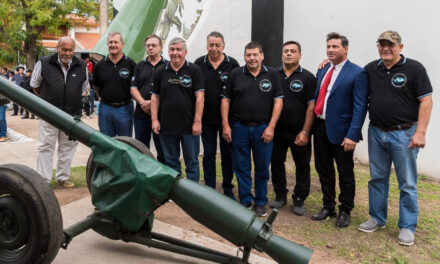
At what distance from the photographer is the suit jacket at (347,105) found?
162 inches

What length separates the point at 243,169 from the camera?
15.4ft

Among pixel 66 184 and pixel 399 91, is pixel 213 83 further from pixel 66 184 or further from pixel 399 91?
pixel 66 184

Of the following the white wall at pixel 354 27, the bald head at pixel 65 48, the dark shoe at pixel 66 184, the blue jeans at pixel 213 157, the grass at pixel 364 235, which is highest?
the white wall at pixel 354 27

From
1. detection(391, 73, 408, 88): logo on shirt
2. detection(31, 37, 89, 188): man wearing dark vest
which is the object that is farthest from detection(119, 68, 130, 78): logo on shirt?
detection(391, 73, 408, 88): logo on shirt

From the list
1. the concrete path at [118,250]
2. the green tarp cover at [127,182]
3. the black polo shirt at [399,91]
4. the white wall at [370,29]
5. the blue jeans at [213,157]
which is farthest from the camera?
the white wall at [370,29]

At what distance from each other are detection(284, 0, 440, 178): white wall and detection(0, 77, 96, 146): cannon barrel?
5.48 metres

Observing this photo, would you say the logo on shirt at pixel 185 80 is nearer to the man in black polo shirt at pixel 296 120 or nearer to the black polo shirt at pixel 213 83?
the black polo shirt at pixel 213 83

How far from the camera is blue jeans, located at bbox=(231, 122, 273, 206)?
456cm

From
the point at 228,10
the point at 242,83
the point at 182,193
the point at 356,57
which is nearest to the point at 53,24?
the point at 228,10

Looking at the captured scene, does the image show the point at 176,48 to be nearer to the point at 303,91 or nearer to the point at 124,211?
the point at 303,91

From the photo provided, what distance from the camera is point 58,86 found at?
515 centimetres

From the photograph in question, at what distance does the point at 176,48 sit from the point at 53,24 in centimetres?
2069

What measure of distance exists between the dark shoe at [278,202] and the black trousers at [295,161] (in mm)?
102

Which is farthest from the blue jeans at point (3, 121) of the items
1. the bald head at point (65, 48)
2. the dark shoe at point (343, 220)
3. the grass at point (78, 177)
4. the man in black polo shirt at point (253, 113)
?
the dark shoe at point (343, 220)
